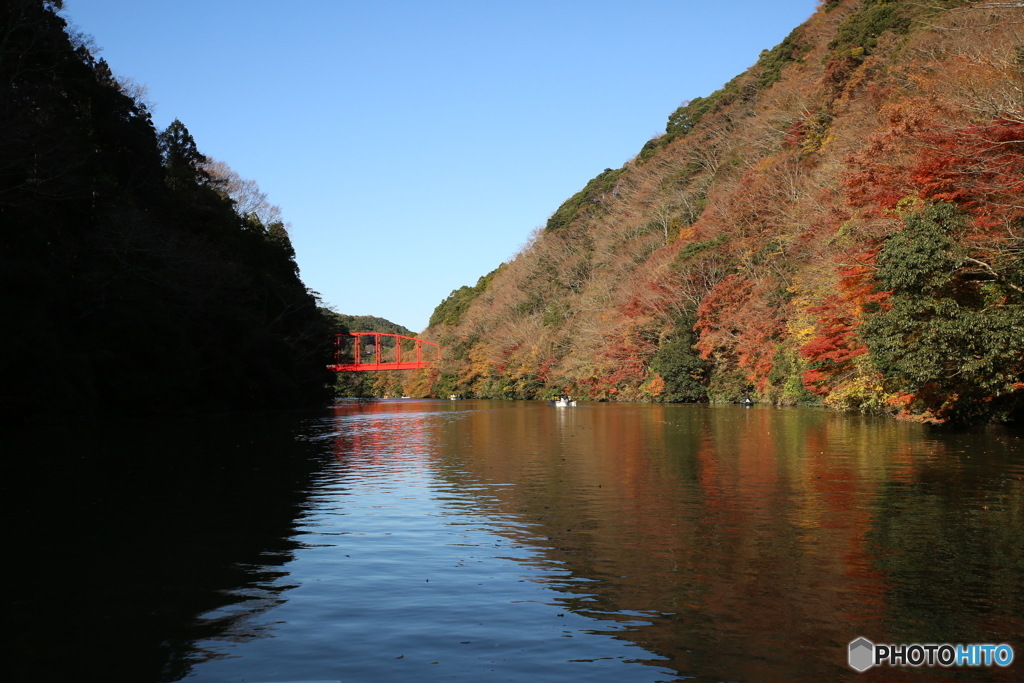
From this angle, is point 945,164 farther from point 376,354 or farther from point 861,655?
point 376,354

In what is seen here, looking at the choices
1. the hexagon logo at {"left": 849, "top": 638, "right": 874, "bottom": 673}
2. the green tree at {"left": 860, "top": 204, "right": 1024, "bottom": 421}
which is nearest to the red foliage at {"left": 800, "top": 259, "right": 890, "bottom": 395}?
the green tree at {"left": 860, "top": 204, "right": 1024, "bottom": 421}

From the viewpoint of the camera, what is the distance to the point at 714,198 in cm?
6225

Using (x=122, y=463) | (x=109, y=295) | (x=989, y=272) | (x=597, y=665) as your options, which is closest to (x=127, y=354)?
(x=109, y=295)

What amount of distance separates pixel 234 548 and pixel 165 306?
102ft

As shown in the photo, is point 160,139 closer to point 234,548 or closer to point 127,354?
point 127,354

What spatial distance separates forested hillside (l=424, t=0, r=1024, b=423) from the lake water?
6149 millimetres

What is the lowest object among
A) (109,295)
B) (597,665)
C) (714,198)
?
(597,665)

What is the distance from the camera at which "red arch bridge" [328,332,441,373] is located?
8901 cm

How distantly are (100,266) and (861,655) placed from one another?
117 feet

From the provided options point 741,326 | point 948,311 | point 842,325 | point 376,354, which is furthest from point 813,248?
point 376,354

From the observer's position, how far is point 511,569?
28.9 ft

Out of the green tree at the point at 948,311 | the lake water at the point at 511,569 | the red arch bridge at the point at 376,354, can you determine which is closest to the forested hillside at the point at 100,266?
the lake water at the point at 511,569

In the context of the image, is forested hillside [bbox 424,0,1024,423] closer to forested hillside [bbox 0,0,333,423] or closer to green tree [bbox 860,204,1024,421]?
green tree [bbox 860,204,1024,421]

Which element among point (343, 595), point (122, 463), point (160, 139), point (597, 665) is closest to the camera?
point (597, 665)
